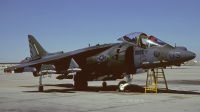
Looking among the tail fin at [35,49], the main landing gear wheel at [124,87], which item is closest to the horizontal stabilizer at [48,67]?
the main landing gear wheel at [124,87]

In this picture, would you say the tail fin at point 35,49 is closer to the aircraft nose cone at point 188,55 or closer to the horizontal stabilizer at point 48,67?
the horizontal stabilizer at point 48,67

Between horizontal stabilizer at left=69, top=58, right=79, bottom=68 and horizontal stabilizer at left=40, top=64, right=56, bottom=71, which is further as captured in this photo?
horizontal stabilizer at left=40, top=64, right=56, bottom=71

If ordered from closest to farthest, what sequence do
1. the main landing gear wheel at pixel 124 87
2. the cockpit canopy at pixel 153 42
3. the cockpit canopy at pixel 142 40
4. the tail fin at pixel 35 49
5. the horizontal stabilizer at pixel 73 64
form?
the cockpit canopy at pixel 153 42 → the cockpit canopy at pixel 142 40 → the main landing gear wheel at pixel 124 87 → the horizontal stabilizer at pixel 73 64 → the tail fin at pixel 35 49

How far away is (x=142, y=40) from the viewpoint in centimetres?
1387

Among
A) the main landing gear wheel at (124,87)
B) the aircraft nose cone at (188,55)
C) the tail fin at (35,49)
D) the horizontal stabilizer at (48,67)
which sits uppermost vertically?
the tail fin at (35,49)

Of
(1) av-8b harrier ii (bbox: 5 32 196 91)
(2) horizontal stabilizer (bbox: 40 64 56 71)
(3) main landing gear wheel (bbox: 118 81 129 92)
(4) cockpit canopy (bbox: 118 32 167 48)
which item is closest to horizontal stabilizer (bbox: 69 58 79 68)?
(1) av-8b harrier ii (bbox: 5 32 196 91)

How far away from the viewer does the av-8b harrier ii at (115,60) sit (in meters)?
12.9

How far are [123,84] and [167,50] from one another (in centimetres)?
324

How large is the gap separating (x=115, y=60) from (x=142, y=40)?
70.9 inches

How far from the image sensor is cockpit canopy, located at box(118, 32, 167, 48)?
13539 millimetres

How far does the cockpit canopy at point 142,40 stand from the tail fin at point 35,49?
29.3 ft

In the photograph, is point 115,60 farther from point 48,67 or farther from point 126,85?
point 48,67

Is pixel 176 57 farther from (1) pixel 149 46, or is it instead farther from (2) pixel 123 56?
(2) pixel 123 56

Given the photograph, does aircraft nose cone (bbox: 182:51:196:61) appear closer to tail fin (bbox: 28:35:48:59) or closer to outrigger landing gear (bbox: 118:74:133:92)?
outrigger landing gear (bbox: 118:74:133:92)
